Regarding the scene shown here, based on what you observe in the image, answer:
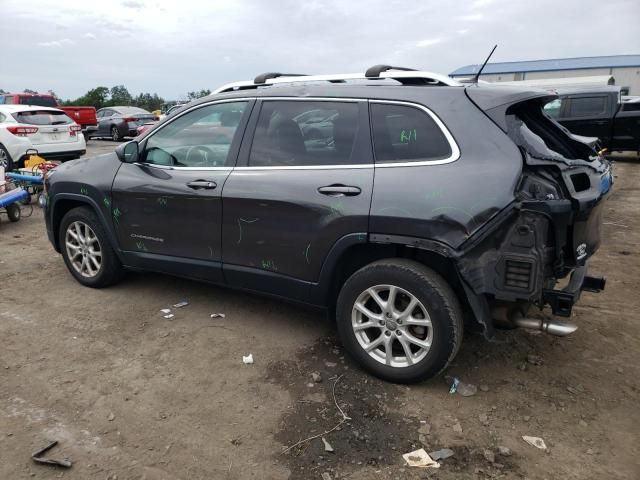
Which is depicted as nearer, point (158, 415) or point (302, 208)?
point (158, 415)

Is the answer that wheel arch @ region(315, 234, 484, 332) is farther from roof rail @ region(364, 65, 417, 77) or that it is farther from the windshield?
roof rail @ region(364, 65, 417, 77)

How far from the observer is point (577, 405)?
9.92 feet

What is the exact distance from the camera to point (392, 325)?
3158 mm

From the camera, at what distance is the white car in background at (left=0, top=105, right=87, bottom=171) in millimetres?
10906

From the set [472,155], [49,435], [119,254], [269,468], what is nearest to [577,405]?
[472,155]

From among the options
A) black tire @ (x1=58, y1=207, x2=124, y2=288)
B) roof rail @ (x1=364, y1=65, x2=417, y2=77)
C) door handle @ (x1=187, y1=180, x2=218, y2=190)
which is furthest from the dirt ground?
roof rail @ (x1=364, y1=65, x2=417, y2=77)

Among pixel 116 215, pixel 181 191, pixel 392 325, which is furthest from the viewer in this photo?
pixel 116 215

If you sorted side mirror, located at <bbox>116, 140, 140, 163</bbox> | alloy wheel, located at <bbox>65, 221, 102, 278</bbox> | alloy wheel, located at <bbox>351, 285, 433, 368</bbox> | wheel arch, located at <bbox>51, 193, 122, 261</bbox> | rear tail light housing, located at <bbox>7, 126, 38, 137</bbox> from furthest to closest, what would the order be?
rear tail light housing, located at <bbox>7, 126, 38, 137</bbox> → alloy wheel, located at <bbox>65, 221, 102, 278</bbox> → wheel arch, located at <bbox>51, 193, 122, 261</bbox> → side mirror, located at <bbox>116, 140, 140, 163</bbox> → alloy wheel, located at <bbox>351, 285, 433, 368</bbox>

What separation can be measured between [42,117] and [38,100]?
7.91 m

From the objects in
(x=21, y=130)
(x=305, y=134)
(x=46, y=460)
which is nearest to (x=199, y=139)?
(x=305, y=134)

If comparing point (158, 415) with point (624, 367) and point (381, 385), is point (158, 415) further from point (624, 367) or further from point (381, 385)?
point (624, 367)

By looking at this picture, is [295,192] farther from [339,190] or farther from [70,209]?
[70,209]

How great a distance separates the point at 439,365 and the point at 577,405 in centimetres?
85

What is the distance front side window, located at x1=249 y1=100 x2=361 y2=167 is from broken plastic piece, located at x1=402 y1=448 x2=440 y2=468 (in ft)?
5.73
